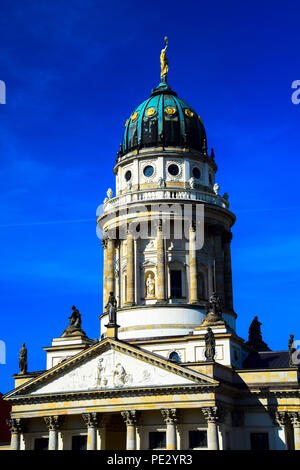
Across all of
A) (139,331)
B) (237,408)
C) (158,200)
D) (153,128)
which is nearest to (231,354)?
(237,408)

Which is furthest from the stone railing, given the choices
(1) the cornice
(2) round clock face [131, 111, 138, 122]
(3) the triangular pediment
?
(1) the cornice

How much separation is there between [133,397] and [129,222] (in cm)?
1963

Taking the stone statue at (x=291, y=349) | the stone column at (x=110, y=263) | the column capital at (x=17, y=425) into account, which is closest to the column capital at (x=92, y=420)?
the column capital at (x=17, y=425)

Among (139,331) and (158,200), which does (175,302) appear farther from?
(158,200)

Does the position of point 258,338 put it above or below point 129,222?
below

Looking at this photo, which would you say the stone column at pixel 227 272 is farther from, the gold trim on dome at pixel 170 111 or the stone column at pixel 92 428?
the stone column at pixel 92 428

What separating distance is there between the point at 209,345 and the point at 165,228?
16077 mm

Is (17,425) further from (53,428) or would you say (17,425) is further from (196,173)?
(196,173)

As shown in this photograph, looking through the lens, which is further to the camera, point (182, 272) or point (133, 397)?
point (182, 272)

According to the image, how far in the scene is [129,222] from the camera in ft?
248

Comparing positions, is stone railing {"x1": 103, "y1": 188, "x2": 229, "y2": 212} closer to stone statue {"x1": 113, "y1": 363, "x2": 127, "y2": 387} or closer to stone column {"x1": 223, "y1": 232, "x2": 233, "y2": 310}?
stone column {"x1": 223, "y1": 232, "x2": 233, "y2": 310}

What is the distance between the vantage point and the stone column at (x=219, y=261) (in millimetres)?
74875

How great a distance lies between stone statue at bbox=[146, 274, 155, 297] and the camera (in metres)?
73.5
